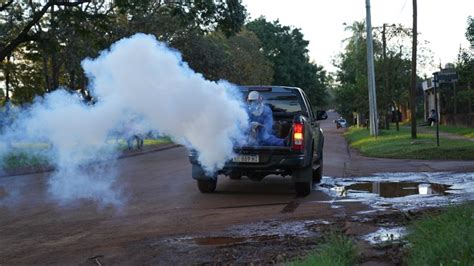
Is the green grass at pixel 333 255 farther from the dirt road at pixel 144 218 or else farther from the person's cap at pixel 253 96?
the person's cap at pixel 253 96

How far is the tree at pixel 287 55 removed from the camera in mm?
71438

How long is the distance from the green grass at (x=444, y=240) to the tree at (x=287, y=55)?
2527 inches

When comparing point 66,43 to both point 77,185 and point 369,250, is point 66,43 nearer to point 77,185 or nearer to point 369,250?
point 77,185

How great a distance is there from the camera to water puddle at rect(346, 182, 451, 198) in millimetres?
10340

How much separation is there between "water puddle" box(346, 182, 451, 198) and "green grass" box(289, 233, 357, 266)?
188 inches

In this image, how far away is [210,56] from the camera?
31.9m

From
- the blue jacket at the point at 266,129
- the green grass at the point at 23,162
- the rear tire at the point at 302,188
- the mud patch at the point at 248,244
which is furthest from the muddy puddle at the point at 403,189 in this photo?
the green grass at the point at 23,162

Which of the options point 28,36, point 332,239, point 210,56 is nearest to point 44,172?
point 28,36

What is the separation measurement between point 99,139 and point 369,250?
5.01m

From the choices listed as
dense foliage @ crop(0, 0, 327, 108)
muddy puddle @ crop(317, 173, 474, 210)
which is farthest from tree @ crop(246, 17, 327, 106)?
muddy puddle @ crop(317, 173, 474, 210)

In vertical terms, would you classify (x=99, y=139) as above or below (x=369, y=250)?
above

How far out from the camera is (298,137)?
10062mm

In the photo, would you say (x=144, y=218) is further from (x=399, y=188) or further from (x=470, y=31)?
(x=470, y=31)

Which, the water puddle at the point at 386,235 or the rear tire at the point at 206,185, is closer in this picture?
the water puddle at the point at 386,235
